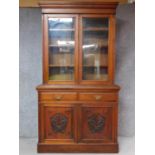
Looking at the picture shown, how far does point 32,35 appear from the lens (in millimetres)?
4156

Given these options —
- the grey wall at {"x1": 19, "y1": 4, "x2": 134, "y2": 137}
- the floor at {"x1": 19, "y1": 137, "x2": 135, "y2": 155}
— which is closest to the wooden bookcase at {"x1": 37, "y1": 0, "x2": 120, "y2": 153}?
the floor at {"x1": 19, "y1": 137, "x2": 135, "y2": 155}

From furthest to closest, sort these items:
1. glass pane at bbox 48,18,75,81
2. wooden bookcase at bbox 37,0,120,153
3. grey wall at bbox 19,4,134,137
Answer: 1. grey wall at bbox 19,4,134,137
2. glass pane at bbox 48,18,75,81
3. wooden bookcase at bbox 37,0,120,153

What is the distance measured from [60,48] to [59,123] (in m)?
1.06

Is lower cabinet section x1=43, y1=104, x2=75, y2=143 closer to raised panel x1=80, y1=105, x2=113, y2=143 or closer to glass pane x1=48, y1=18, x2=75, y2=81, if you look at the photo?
raised panel x1=80, y1=105, x2=113, y2=143

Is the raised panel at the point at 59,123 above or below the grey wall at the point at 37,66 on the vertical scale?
below

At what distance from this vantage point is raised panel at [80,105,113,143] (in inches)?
141

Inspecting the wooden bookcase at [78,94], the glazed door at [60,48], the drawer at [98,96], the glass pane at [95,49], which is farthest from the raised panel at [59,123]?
the glass pane at [95,49]

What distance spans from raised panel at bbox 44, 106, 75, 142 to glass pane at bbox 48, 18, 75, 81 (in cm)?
46

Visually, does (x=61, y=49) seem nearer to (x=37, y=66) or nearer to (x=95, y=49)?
(x=95, y=49)

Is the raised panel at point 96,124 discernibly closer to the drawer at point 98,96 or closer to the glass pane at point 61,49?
the drawer at point 98,96

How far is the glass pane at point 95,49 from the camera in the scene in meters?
3.65
